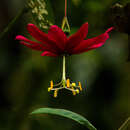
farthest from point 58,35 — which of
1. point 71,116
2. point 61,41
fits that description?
point 71,116

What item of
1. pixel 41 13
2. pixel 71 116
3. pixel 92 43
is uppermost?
pixel 41 13

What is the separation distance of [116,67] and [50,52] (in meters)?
1.10

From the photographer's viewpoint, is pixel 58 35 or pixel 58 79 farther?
pixel 58 79

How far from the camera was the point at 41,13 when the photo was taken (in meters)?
1.02

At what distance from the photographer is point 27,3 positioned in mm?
1062

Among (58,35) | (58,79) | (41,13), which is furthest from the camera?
(58,79)

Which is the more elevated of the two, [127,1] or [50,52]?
[127,1]

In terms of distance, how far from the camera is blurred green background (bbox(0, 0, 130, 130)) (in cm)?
182

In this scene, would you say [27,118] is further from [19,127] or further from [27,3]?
[27,3]

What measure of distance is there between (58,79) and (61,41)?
3.33 feet

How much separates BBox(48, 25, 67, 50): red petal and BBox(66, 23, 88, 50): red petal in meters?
0.02

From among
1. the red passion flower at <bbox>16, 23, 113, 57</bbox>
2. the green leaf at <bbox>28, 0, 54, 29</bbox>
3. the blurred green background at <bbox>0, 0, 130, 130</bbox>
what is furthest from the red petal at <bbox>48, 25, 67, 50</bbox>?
the blurred green background at <bbox>0, 0, 130, 130</bbox>

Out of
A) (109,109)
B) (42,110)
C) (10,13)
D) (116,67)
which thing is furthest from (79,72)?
(42,110)

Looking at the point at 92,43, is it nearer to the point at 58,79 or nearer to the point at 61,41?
the point at 61,41
